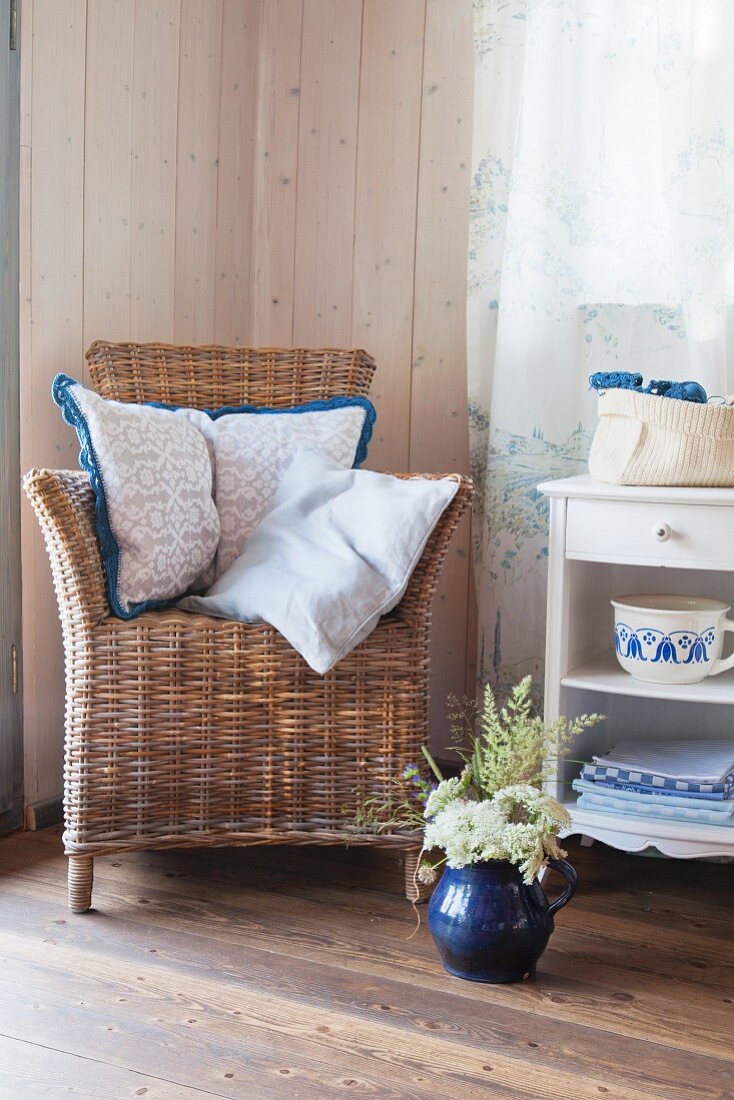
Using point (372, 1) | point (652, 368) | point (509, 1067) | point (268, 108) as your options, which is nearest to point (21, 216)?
point (268, 108)

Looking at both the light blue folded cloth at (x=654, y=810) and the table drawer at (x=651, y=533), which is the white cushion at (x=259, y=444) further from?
the light blue folded cloth at (x=654, y=810)

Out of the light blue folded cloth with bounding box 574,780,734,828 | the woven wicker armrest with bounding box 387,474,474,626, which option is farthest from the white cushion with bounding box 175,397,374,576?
the light blue folded cloth with bounding box 574,780,734,828

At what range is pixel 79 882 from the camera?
172 centimetres

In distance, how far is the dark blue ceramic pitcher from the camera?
150 centimetres

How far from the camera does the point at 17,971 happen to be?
1.53 meters

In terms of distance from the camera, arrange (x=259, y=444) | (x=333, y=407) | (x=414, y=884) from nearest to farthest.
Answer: (x=414, y=884), (x=259, y=444), (x=333, y=407)

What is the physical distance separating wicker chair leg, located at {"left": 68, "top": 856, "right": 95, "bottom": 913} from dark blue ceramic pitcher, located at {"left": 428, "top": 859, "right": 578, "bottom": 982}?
1.81 ft

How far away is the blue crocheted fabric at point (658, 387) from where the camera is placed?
5.95 feet

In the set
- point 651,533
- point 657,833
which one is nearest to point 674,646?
point 651,533

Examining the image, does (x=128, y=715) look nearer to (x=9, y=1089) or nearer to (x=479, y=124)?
(x=9, y=1089)

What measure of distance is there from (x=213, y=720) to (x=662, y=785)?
74cm

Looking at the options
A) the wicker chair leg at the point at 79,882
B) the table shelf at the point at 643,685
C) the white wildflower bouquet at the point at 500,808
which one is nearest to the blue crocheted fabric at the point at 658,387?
the table shelf at the point at 643,685

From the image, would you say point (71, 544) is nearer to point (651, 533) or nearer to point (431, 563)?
point (431, 563)

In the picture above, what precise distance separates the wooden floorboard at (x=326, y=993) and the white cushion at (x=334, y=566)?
1.39 feet
